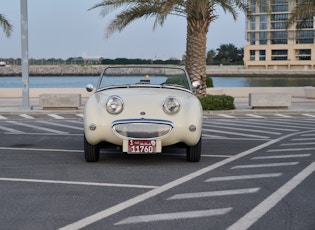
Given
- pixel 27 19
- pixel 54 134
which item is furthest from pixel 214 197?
pixel 27 19

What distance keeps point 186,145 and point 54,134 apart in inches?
202

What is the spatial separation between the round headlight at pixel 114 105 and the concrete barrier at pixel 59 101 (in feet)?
39.9

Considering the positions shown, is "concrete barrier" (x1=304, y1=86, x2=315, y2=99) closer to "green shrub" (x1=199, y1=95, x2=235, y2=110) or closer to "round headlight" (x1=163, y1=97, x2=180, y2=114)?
"green shrub" (x1=199, y1=95, x2=235, y2=110)

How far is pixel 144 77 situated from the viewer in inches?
372

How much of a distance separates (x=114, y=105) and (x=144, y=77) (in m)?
1.66

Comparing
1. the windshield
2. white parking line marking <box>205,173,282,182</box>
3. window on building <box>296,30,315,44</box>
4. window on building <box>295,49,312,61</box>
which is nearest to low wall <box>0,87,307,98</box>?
the windshield

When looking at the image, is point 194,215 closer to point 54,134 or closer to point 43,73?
point 54,134

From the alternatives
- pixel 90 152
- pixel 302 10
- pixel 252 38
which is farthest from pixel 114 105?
pixel 252 38

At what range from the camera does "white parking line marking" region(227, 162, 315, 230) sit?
5059mm

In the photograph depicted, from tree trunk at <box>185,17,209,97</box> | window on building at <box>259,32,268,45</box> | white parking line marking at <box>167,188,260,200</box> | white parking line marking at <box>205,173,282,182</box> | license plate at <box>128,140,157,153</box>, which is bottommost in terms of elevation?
white parking line marking at <box>205,173,282,182</box>

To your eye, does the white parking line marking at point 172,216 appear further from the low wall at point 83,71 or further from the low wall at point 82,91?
the low wall at point 83,71

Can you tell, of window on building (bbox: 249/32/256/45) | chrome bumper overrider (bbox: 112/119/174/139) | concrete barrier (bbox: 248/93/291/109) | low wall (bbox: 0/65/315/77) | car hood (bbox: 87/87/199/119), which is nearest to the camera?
chrome bumper overrider (bbox: 112/119/174/139)

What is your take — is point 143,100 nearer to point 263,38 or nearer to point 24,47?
point 24,47

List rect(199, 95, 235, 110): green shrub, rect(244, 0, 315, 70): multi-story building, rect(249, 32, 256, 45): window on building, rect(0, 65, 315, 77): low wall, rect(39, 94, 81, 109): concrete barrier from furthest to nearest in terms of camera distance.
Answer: rect(249, 32, 256, 45): window on building < rect(244, 0, 315, 70): multi-story building < rect(0, 65, 315, 77): low wall < rect(39, 94, 81, 109): concrete barrier < rect(199, 95, 235, 110): green shrub
